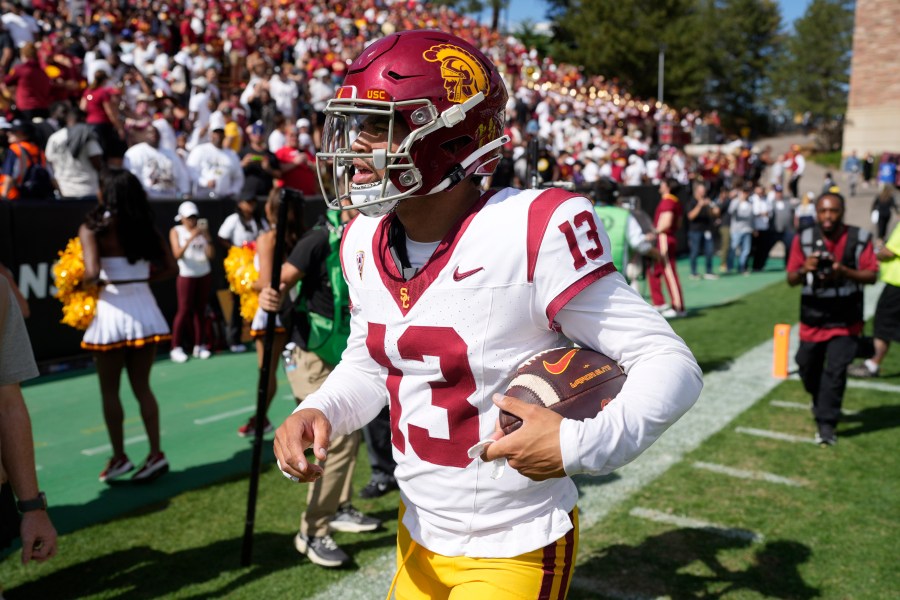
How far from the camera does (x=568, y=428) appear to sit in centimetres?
171

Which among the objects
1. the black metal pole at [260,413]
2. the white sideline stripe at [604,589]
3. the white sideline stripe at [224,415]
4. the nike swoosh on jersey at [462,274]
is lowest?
the white sideline stripe at [224,415]

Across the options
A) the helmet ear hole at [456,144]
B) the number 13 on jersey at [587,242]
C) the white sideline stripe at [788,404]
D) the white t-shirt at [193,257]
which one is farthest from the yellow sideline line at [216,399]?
the number 13 on jersey at [587,242]

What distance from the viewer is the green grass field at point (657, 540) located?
13.5 ft

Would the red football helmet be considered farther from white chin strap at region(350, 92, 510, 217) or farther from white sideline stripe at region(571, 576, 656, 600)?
white sideline stripe at region(571, 576, 656, 600)

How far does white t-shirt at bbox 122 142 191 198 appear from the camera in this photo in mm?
9953

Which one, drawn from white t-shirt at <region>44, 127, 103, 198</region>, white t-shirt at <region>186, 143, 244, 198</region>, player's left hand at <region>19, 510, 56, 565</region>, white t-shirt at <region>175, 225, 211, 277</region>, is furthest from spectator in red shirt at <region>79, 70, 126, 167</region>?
player's left hand at <region>19, 510, 56, 565</region>

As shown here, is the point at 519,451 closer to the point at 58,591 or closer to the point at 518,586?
the point at 518,586

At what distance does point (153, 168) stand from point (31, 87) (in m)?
2.69

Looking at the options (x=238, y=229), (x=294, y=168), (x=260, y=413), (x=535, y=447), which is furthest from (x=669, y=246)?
(x=535, y=447)

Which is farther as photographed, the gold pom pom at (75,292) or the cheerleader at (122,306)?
the gold pom pom at (75,292)

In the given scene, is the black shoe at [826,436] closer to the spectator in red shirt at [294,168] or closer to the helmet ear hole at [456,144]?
the helmet ear hole at [456,144]

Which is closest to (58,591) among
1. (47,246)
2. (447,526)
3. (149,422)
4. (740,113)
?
(149,422)

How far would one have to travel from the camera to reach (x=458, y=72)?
6.84ft

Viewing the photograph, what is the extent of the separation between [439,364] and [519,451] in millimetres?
439
